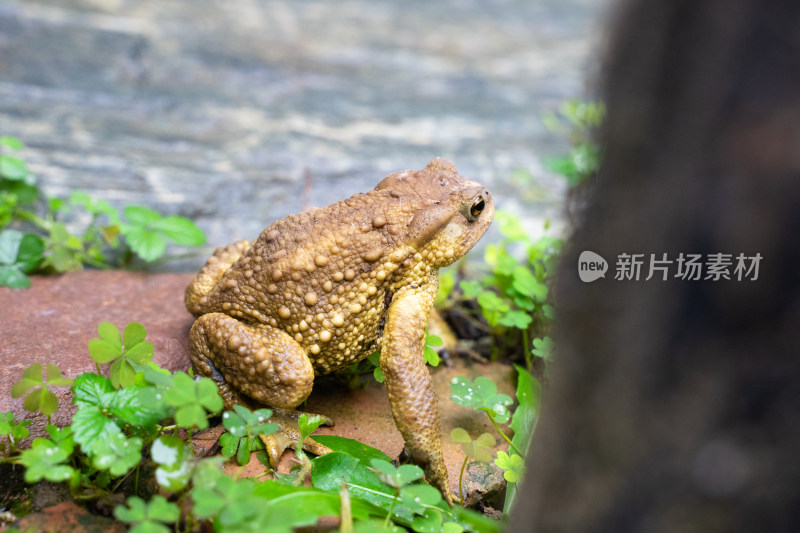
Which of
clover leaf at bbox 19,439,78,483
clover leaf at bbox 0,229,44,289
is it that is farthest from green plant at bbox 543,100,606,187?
clover leaf at bbox 0,229,44,289

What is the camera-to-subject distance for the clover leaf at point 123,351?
196cm

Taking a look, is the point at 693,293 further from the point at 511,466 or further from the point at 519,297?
the point at 519,297

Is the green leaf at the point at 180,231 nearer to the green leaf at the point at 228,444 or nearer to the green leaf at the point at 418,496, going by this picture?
the green leaf at the point at 228,444

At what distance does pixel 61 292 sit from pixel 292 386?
155 cm

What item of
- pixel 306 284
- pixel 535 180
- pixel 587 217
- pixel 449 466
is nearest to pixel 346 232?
pixel 306 284

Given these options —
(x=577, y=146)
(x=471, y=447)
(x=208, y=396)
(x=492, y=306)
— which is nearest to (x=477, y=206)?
(x=492, y=306)

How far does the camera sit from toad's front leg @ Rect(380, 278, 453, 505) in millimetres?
2070

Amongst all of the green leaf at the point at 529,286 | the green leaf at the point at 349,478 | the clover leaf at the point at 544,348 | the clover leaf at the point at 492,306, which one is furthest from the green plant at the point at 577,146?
Result: the green leaf at the point at 349,478

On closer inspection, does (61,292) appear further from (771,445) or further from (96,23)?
(96,23)

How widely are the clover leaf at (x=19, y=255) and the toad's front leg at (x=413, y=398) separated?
1.90 m

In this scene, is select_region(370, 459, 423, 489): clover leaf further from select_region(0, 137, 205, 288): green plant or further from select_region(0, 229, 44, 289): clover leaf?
select_region(0, 229, 44, 289): clover leaf

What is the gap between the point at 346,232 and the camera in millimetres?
2238

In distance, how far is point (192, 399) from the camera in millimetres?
1708

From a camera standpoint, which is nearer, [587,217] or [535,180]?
[587,217]
